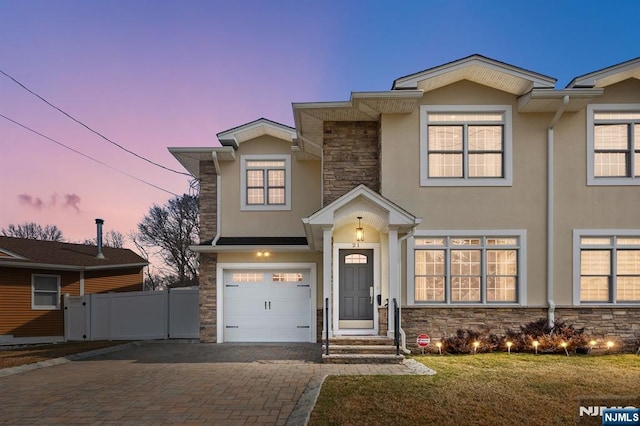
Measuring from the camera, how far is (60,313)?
1543 cm

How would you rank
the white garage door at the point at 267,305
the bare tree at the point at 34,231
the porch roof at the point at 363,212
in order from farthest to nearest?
the bare tree at the point at 34,231 < the white garage door at the point at 267,305 < the porch roof at the point at 363,212

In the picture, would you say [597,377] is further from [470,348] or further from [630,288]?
[630,288]

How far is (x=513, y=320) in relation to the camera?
33.0 feet

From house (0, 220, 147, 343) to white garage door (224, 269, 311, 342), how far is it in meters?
7.70

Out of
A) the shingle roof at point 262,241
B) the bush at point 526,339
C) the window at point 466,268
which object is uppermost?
the shingle roof at point 262,241

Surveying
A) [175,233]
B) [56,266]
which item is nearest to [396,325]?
[56,266]

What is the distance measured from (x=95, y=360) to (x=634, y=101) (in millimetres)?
15213

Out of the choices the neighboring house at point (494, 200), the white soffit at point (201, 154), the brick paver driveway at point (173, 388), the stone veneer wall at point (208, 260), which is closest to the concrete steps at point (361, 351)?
the brick paver driveway at point (173, 388)

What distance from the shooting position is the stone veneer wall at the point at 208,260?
11898 millimetres

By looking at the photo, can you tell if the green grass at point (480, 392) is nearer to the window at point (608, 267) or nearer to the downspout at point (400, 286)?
the downspout at point (400, 286)

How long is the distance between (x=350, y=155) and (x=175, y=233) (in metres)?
25.1

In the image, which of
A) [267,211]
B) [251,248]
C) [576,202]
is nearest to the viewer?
[576,202]

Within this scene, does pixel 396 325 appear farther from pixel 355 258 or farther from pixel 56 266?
pixel 56 266

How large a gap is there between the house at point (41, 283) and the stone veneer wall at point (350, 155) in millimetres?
11452
